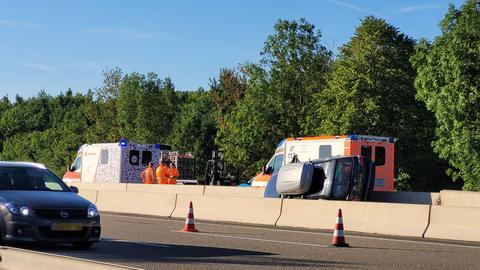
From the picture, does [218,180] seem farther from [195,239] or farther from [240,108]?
[195,239]

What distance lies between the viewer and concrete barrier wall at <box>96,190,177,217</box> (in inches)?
945

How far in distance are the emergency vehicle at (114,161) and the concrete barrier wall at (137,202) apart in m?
8.16

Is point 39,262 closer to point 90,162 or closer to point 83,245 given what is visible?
point 83,245

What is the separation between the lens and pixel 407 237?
54.3 ft

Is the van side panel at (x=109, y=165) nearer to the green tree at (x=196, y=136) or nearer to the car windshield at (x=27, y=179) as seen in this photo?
the car windshield at (x=27, y=179)

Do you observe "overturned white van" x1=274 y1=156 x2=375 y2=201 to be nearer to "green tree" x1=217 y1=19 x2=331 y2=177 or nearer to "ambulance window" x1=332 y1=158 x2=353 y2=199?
"ambulance window" x1=332 y1=158 x2=353 y2=199

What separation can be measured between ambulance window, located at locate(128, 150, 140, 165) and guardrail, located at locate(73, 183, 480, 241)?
23.8 ft

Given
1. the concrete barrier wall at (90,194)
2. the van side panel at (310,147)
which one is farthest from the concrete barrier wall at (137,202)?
the van side panel at (310,147)

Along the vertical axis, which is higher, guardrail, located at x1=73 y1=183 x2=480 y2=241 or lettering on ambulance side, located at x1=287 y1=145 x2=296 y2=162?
lettering on ambulance side, located at x1=287 y1=145 x2=296 y2=162

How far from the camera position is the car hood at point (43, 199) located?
38.4ft

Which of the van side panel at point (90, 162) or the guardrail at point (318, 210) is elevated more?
the van side panel at point (90, 162)

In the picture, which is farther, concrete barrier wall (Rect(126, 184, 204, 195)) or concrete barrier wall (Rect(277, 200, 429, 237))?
concrete barrier wall (Rect(126, 184, 204, 195))

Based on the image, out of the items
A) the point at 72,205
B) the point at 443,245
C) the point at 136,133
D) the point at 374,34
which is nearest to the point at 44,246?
the point at 72,205

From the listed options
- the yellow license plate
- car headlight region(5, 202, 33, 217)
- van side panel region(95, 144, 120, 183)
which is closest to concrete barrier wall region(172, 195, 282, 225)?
the yellow license plate
